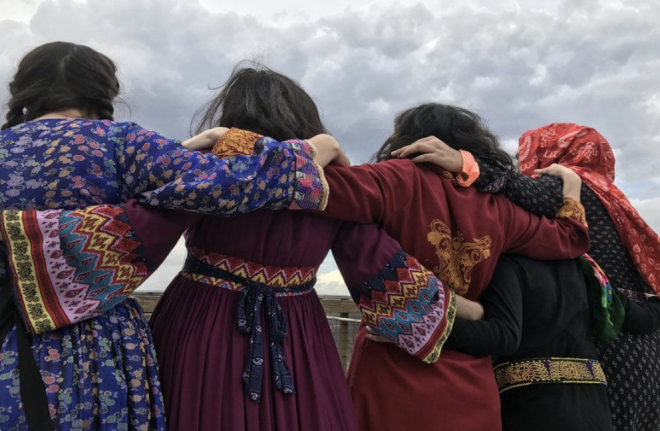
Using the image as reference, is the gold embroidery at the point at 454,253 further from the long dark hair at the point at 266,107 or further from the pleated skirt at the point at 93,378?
the pleated skirt at the point at 93,378

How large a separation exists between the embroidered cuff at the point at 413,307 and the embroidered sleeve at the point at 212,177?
33 centimetres

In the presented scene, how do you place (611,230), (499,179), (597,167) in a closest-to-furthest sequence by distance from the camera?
1. (499,179)
2. (611,230)
3. (597,167)

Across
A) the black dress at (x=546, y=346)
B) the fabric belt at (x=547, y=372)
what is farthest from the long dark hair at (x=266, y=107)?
the fabric belt at (x=547, y=372)

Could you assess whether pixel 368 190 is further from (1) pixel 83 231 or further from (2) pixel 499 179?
(1) pixel 83 231

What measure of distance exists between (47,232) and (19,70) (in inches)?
18.5

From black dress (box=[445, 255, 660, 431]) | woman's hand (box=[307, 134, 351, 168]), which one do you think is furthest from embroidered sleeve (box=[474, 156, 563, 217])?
woman's hand (box=[307, 134, 351, 168])

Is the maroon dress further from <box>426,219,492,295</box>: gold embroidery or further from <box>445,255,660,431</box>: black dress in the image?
→ <box>445,255,660,431</box>: black dress

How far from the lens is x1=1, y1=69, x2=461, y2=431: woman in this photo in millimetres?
1314

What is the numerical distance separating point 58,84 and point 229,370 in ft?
2.56

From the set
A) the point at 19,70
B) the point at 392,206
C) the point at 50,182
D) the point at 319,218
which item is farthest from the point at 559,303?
the point at 19,70

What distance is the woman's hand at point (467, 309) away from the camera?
5.13 ft

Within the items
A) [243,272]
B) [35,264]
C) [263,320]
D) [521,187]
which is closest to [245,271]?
[243,272]

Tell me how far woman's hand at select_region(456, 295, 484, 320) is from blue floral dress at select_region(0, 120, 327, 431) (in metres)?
0.57

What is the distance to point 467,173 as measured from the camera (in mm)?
1610
